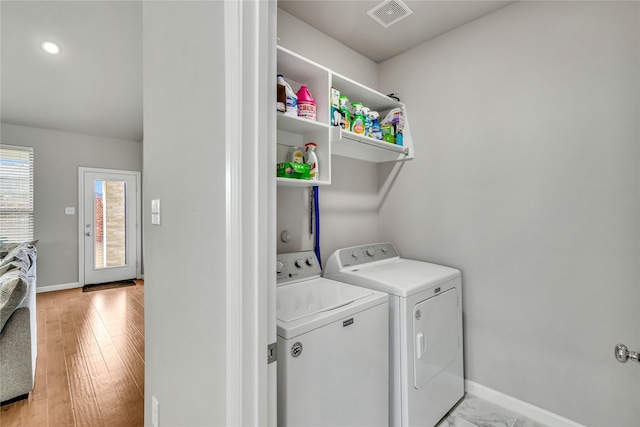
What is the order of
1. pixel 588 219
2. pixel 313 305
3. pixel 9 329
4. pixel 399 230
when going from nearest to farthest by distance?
1. pixel 313 305
2. pixel 588 219
3. pixel 9 329
4. pixel 399 230

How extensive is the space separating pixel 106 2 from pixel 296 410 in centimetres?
263

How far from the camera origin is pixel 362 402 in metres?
1.31

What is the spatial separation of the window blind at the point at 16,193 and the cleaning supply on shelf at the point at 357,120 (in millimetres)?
5026

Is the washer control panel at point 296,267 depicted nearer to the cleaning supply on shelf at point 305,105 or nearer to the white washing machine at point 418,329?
the white washing machine at point 418,329

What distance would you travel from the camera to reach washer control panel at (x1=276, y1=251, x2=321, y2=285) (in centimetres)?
169

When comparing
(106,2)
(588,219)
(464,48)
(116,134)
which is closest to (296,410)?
(588,219)

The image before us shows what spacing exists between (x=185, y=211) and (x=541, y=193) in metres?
1.85

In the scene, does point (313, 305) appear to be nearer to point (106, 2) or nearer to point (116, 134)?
point (106, 2)

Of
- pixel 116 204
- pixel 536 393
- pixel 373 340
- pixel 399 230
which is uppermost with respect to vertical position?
pixel 116 204

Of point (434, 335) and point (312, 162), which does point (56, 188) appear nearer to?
point (312, 162)

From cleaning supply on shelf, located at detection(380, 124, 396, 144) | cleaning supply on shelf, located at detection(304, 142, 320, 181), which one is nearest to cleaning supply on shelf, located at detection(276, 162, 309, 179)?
cleaning supply on shelf, located at detection(304, 142, 320, 181)

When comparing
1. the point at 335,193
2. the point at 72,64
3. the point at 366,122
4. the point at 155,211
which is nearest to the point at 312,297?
the point at 155,211

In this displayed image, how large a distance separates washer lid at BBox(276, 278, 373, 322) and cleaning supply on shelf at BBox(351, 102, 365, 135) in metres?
0.97

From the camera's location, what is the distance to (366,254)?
2.09m
